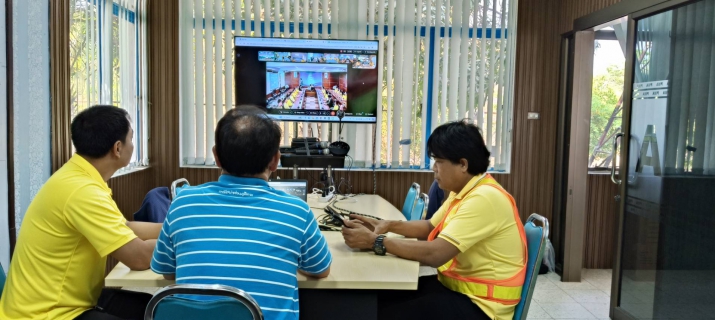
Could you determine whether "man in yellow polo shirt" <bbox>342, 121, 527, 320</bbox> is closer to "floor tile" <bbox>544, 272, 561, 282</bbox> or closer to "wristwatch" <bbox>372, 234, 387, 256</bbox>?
"wristwatch" <bbox>372, 234, 387, 256</bbox>

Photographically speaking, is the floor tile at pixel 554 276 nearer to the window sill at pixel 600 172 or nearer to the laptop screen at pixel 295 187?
the window sill at pixel 600 172

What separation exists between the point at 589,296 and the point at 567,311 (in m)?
0.53

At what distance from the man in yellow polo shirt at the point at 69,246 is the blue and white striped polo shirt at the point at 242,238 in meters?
0.30

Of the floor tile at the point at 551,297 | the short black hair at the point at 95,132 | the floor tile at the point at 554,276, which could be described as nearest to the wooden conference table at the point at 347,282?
the short black hair at the point at 95,132

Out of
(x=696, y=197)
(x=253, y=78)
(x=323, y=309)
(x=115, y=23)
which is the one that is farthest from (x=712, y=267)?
(x=115, y=23)

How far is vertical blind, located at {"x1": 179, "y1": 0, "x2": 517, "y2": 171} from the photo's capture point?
15.8 feet

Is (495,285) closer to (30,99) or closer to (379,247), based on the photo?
(379,247)

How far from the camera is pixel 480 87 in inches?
195

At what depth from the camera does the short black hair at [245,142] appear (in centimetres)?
157

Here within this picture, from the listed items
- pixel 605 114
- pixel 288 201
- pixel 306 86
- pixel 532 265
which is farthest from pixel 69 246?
pixel 605 114

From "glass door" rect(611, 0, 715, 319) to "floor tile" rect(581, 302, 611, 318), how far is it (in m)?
0.13

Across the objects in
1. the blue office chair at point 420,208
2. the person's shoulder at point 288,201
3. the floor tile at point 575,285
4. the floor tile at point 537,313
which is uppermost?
the person's shoulder at point 288,201

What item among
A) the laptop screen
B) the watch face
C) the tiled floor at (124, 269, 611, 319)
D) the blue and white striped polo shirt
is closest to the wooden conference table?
the watch face

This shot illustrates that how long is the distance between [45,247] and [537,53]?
444cm
